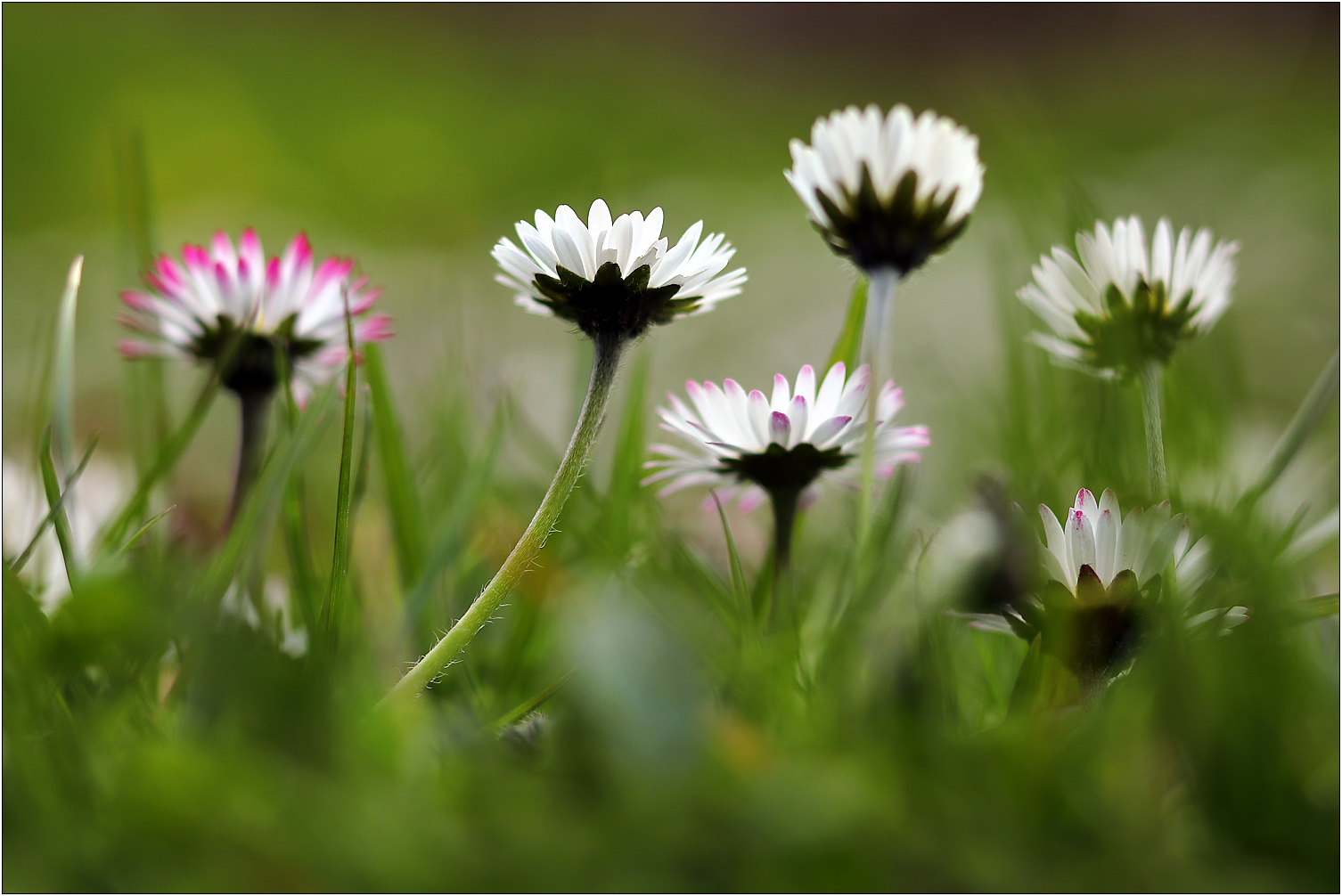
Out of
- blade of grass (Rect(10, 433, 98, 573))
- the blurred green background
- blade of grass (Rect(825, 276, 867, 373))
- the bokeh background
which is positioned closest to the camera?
the blurred green background

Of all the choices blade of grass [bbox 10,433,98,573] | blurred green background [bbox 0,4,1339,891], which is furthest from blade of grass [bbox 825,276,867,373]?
blade of grass [bbox 10,433,98,573]

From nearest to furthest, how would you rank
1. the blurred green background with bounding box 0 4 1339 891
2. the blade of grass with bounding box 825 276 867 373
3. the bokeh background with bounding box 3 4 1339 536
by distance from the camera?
the blurred green background with bounding box 0 4 1339 891 → the blade of grass with bounding box 825 276 867 373 → the bokeh background with bounding box 3 4 1339 536

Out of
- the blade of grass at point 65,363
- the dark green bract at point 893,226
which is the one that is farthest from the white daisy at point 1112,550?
the blade of grass at point 65,363

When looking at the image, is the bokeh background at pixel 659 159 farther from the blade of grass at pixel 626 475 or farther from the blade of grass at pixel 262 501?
the blade of grass at pixel 262 501

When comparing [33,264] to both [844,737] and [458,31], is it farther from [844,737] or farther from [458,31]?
[458,31]

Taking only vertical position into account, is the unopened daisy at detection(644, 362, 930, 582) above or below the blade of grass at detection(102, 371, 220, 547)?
above

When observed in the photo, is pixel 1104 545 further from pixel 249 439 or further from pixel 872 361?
pixel 249 439

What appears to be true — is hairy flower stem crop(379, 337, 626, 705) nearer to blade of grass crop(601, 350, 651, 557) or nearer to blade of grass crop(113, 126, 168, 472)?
blade of grass crop(601, 350, 651, 557)

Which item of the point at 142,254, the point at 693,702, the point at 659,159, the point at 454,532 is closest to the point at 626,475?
the point at 454,532
